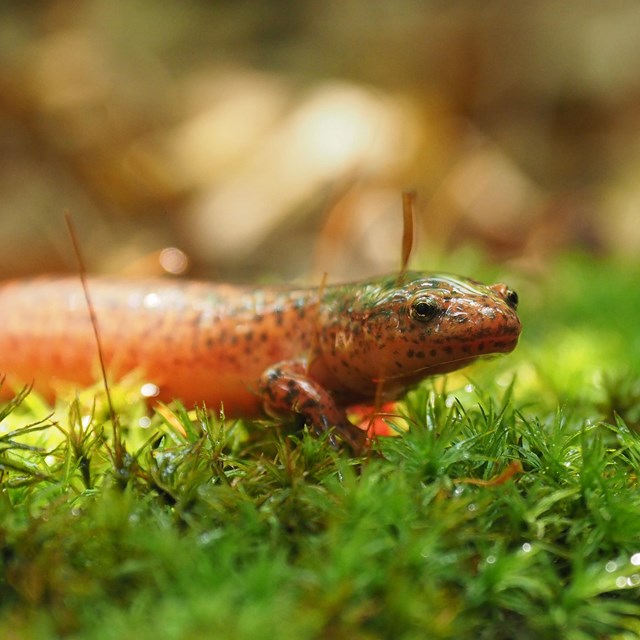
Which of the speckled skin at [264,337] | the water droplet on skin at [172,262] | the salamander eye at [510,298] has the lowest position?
the water droplet on skin at [172,262]

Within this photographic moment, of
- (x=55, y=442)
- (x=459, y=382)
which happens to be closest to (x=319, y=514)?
(x=55, y=442)

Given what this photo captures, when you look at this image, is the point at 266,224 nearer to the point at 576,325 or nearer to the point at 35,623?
the point at 576,325

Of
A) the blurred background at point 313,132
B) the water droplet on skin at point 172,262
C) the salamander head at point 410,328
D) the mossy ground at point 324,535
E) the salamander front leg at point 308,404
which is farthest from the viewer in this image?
the blurred background at point 313,132

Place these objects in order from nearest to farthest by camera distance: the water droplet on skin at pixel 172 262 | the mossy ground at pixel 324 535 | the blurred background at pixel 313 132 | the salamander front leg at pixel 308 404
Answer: the mossy ground at pixel 324 535 < the salamander front leg at pixel 308 404 < the water droplet on skin at pixel 172 262 < the blurred background at pixel 313 132

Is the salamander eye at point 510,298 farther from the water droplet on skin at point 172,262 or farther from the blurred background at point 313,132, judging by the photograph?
the blurred background at point 313,132

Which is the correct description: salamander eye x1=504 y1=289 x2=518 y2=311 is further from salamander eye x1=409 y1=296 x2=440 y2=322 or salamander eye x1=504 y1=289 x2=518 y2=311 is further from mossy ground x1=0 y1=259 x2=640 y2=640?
mossy ground x1=0 y1=259 x2=640 y2=640

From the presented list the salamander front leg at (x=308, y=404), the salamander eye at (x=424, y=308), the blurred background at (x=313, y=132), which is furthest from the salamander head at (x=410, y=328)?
the blurred background at (x=313, y=132)

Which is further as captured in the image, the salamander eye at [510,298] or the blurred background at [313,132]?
the blurred background at [313,132]

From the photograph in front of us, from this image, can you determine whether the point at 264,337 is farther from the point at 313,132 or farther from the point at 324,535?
→ the point at 313,132
